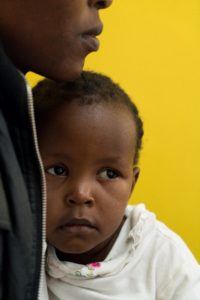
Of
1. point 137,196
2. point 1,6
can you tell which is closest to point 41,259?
point 1,6

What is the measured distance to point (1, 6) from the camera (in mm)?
A: 531

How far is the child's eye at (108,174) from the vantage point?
773 millimetres

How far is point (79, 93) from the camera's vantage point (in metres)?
0.78

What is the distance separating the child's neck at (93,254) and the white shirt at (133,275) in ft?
0.05

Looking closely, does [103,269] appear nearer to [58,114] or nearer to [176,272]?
[176,272]

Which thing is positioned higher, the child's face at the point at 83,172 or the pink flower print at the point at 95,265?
the child's face at the point at 83,172

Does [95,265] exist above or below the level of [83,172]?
below

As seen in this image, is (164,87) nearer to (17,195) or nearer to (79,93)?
(79,93)

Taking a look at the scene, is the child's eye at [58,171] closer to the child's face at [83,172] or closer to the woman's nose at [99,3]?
the child's face at [83,172]

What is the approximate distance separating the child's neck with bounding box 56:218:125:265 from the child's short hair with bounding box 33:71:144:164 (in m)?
0.26

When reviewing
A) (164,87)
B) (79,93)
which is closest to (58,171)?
(79,93)

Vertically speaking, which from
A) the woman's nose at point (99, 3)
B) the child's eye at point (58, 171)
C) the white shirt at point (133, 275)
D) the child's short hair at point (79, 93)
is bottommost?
the white shirt at point (133, 275)

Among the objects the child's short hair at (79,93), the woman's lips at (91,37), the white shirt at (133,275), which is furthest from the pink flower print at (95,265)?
the woman's lips at (91,37)

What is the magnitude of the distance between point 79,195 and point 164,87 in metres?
0.67
